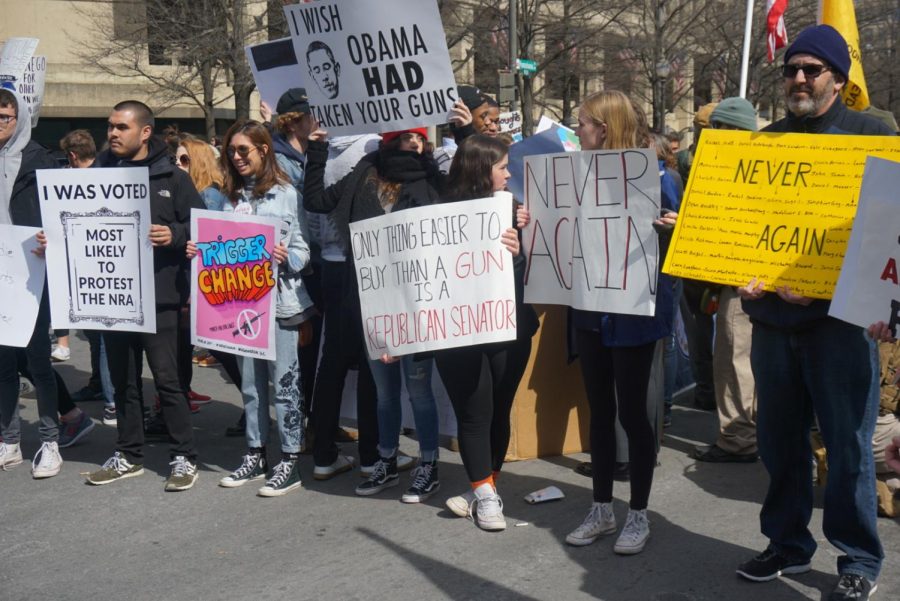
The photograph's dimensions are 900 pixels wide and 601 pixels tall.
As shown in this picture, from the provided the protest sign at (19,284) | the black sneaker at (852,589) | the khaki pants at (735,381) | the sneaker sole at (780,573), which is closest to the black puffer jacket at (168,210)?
the protest sign at (19,284)

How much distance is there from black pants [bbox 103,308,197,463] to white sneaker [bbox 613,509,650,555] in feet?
8.36

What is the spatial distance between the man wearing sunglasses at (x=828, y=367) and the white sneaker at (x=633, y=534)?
2.61 ft

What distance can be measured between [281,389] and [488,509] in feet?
4.52

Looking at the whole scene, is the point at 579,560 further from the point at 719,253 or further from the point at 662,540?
the point at 719,253

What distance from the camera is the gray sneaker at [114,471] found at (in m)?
5.85

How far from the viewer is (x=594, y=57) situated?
89.2 ft

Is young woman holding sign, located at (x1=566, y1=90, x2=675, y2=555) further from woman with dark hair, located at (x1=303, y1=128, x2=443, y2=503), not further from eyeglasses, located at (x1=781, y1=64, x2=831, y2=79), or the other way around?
woman with dark hair, located at (x1=303, y1=128, x2=443, y2=503)

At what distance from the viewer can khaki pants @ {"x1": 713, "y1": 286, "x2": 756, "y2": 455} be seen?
19.3 ft

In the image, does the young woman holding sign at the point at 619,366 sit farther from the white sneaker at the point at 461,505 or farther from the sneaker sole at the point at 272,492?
the sneaker sole at the point at 272,492

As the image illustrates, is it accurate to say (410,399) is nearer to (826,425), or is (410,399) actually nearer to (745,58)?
(826,425)

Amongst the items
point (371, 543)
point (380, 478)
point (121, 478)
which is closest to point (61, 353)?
point (121, 478)

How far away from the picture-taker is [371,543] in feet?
15.9

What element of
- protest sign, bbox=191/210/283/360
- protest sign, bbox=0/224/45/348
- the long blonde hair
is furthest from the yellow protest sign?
protest sign, bbox=0/224/45/348

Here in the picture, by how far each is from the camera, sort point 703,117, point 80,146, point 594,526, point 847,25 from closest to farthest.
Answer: point 594,526, point 847,25, point 703,117, point 80,146
